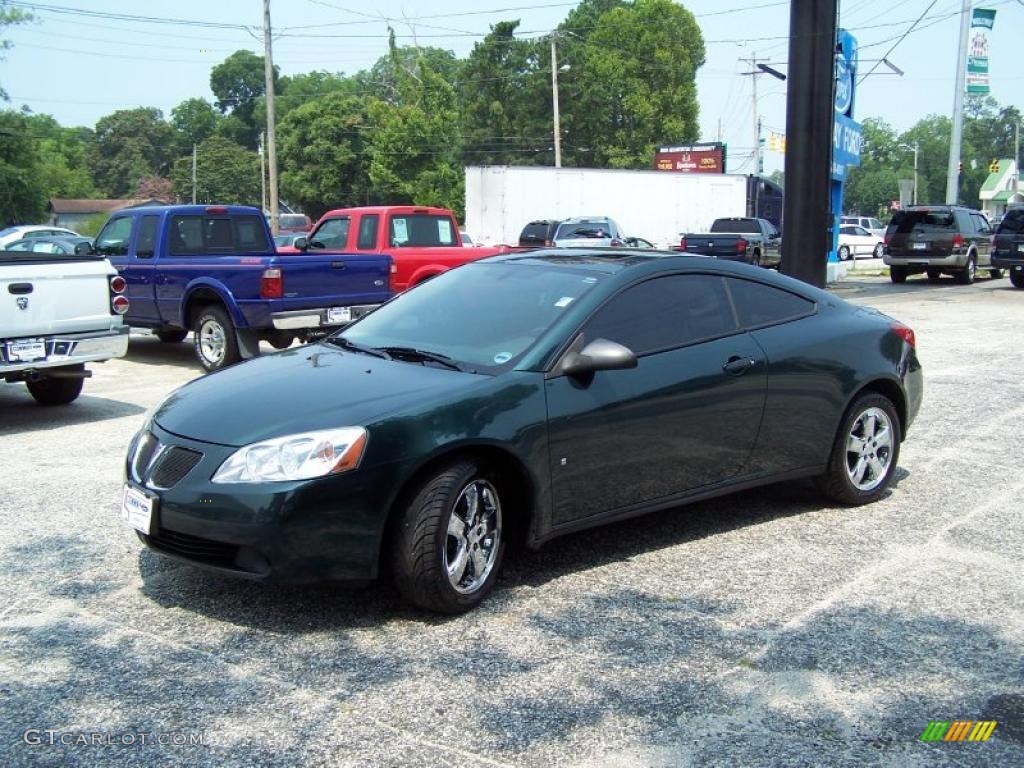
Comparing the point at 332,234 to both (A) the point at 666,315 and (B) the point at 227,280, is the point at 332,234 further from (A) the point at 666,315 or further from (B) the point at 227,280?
(A) the point at 666,315

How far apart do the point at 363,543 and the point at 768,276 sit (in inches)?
119

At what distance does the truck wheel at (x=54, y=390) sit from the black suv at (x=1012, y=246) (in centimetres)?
2218

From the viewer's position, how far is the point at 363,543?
423 cm

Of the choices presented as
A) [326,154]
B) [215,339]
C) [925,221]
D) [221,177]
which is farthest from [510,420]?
[221,177]

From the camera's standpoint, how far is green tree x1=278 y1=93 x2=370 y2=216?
3211 inches

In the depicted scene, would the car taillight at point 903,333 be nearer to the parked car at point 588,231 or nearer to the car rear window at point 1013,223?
the parked car at point 588,231

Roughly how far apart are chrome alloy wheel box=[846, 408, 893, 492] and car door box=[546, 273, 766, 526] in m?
0.94

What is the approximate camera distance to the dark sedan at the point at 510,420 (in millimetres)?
4227

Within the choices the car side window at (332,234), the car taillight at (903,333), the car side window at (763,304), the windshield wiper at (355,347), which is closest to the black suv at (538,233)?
the car side window at (332,234)

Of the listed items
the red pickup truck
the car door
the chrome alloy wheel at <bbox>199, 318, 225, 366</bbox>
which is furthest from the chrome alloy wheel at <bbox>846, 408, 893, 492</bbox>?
the red pickup truck

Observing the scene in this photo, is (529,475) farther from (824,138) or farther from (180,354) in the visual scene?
(824,138)

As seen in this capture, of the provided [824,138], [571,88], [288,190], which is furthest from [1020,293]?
[288,190]

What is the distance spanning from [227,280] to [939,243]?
2108 cm

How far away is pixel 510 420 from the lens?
4.60 m
